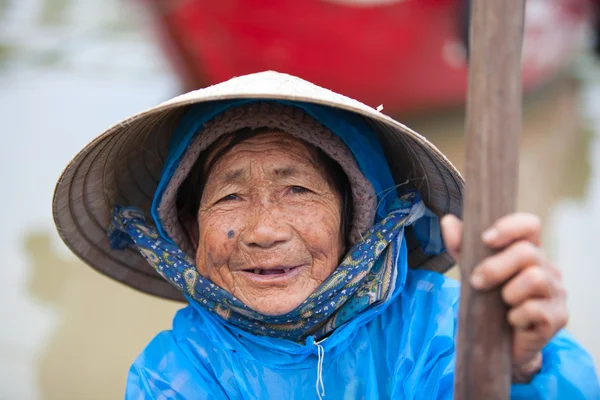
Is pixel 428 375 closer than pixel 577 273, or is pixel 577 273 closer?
pixel 428 375

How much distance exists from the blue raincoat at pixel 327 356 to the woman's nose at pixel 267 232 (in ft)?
0.77

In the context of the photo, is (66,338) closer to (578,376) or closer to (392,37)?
(578,376)

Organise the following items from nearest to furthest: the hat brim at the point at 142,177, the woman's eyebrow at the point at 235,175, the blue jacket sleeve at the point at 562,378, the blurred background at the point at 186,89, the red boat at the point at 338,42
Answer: the blue jacket sleeve at the point at 562,378, the hat brim at the point at 142,177, the woman's eyebrow at the point at 235,175, the blurred background at the point at 186,89, the red boat at the point at 338,42

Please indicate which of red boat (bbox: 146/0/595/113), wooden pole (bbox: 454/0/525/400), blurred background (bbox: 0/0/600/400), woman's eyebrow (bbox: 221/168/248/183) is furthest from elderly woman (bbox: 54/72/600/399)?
red boat (bbox: 146/0/595/113)

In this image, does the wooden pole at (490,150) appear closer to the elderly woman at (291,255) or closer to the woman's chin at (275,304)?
the elderly woman at (291,255)

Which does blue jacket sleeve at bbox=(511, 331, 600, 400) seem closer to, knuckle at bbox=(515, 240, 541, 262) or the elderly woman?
the elderly woman

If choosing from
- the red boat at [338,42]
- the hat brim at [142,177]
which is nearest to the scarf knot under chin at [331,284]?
the hat brim at [142,177]

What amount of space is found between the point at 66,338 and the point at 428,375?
2.27 meters

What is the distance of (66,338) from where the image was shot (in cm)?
345

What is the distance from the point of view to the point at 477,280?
3.60 feet

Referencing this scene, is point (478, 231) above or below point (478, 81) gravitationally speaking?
below

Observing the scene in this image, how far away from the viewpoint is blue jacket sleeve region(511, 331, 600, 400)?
1296mm

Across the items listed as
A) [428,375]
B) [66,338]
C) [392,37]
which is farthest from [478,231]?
[392,37]

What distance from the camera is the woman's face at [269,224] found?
1.70 metres
